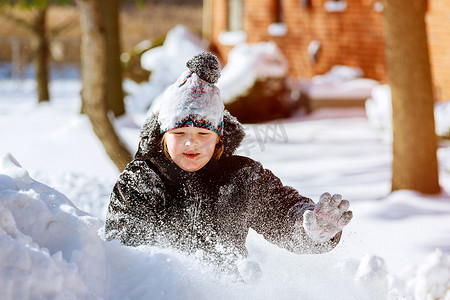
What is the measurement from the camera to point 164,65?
1474 centimetres

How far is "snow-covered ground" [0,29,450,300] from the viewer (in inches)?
77.0

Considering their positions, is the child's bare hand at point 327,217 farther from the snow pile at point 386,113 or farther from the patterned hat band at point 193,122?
the snow pile at point 386,113

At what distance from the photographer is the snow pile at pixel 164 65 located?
13.9 m

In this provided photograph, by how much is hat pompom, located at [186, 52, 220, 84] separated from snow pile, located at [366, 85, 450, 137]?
7149 millimetres

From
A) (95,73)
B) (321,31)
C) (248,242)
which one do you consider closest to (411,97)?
(95,73)

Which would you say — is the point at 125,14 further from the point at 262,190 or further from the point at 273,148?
the point at 262,190

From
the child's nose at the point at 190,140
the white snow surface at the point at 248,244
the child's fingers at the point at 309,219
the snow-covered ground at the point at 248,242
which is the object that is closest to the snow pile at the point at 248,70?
the snow-covered ground at the point at 248,242

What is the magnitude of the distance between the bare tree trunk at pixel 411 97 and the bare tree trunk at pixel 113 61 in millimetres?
6450

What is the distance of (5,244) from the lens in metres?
1.84

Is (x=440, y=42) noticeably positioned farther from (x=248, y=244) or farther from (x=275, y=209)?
(x=275, y=209)

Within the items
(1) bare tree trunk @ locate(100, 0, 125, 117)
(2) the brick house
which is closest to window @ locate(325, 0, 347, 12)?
(2) the brick house

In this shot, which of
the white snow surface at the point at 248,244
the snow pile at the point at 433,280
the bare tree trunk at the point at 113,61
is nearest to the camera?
the white snow surface at the point at 248,244

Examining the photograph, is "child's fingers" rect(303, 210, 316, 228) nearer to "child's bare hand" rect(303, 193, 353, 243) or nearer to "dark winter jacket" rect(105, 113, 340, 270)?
"child's bare hand" rect(303, 193, 353, 243)

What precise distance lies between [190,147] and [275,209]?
471 millimetres
